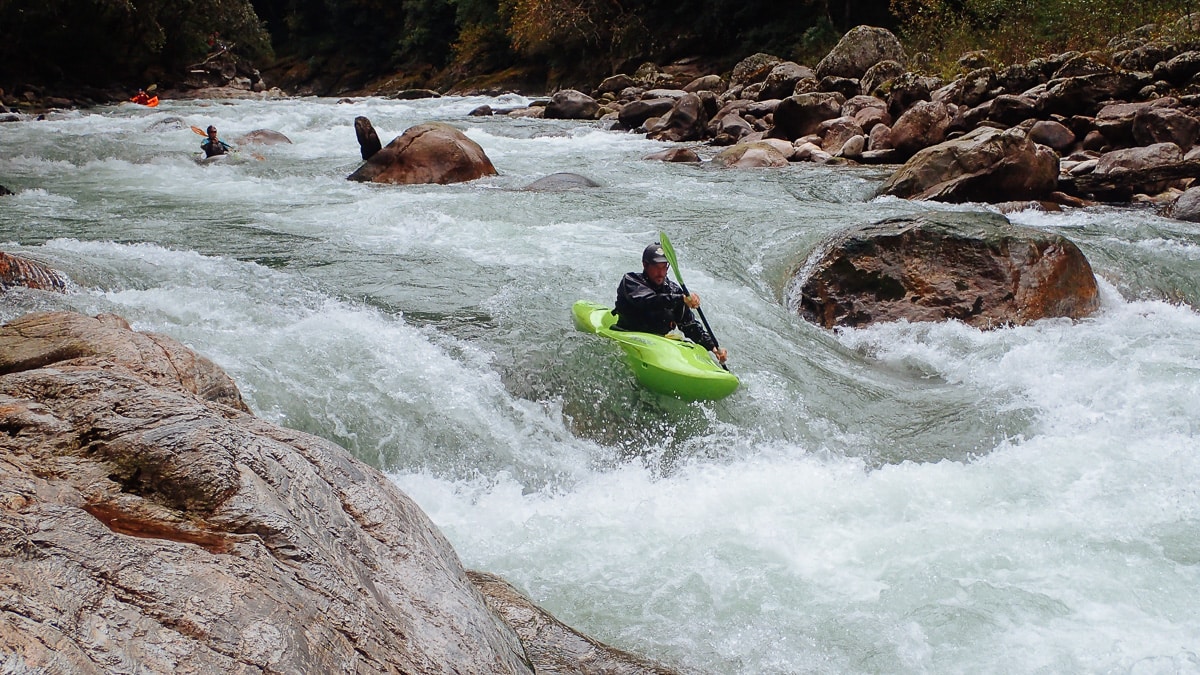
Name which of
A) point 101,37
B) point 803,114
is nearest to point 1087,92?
point 803,114

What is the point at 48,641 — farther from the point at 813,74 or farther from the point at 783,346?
the point at 813,74

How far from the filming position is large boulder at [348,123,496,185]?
34.0 feet

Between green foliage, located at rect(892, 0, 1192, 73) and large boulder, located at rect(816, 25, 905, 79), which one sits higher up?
green foliage, located at rect(892, 0, 1192, 73)

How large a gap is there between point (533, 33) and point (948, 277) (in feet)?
77.0

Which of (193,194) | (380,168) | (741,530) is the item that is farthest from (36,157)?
(741,530)

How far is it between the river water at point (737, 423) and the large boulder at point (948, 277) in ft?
0.58

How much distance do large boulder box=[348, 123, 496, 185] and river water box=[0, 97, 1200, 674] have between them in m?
1.84

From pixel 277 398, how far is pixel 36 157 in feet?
29.5

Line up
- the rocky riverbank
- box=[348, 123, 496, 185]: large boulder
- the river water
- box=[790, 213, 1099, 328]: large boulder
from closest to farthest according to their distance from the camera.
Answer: the river water → box=[790, 213, 1099, 328]: large boulder → the rocky riverbank → box=[348, 123, 496, 185]: large boulder

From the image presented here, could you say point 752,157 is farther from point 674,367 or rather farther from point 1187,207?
Result: point 674,367

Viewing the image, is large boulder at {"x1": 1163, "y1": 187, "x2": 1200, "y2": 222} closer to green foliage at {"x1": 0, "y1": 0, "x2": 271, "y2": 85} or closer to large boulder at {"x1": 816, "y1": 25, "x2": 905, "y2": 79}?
large boulder at {"x1": 816, "y1": 25, "x2": 905, "y2": 79}

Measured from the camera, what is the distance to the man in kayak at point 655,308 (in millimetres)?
5277

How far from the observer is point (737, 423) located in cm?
493

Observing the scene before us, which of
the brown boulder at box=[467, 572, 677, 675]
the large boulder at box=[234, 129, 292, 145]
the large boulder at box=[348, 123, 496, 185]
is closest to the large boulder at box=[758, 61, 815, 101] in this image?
the large boulder at box=[348, 123, 496, 185]
